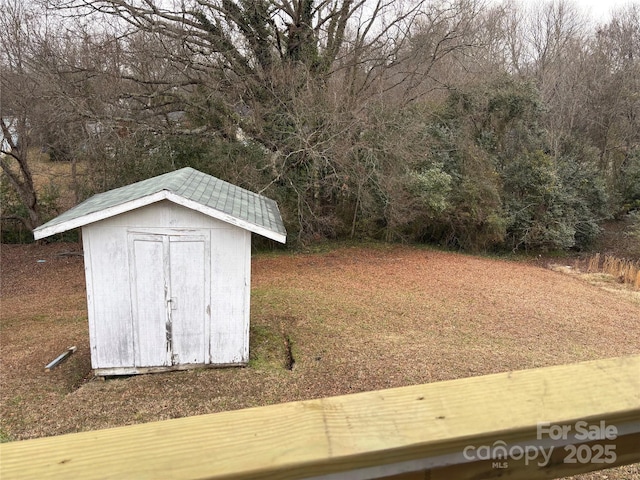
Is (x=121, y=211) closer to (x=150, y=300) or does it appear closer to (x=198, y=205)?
(x=198, y=205)

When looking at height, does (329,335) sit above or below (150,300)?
below

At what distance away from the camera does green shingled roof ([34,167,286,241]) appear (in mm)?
4633

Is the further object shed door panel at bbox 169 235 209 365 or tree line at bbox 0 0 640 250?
tree line at bbox 0 0 640 250

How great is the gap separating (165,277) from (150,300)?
0.34 meters

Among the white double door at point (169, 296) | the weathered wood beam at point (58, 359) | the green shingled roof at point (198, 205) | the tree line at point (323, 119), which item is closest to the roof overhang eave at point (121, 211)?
the green shingled roof at point (198, 205)

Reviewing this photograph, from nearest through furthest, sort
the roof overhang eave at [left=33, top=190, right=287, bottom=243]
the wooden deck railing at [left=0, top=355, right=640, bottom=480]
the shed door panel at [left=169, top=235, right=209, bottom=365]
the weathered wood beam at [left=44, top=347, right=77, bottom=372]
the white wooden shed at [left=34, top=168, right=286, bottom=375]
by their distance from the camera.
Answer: the wooden deck railing at [left=0, top=355, right=640, bottom=480]
the roof overhang eave at [left=33, top=190, right=287, bottom=243]
the white wooden shed at [left=34, top=168, right=286, bottom=375]
the shed door panel at [left=169, top=235, right=209, bottom=365]
the weathered wood beam at [left=44, top=347, right=77, bottom=372]

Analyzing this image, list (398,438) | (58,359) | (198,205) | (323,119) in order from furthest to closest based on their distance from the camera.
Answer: (323,119), (58,359), (198,205), (398,438)

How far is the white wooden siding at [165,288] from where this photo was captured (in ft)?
15.7

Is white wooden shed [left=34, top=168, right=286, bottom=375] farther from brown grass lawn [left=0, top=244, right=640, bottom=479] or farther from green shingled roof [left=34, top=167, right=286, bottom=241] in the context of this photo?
brown grass lawn [left=0, top=244, right=640, bottom=479]

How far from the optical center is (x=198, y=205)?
4.73 meters

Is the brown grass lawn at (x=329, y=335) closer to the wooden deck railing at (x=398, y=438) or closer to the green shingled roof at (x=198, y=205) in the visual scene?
the green shingled roof at (x=198, y=205)

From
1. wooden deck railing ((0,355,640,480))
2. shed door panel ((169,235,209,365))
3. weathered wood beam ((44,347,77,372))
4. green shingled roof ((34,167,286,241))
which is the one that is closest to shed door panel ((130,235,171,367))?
shed door panel ((169,235,209,365))

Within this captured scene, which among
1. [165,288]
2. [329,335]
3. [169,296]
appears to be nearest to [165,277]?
[165,288]

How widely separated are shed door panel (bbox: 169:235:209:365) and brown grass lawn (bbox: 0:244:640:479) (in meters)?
0.30
